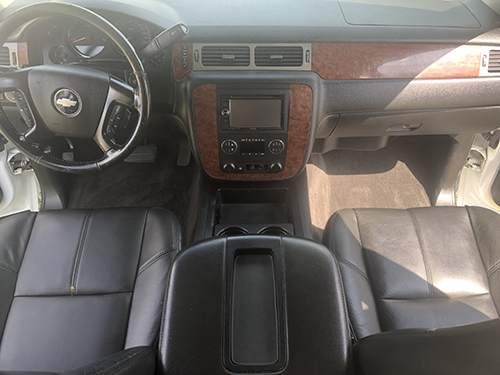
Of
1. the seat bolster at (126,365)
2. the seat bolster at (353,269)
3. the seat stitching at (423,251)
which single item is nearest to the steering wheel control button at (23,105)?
the seat bolster at (126,365)

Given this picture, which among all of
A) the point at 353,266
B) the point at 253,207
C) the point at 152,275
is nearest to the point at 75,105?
the point at 152,275

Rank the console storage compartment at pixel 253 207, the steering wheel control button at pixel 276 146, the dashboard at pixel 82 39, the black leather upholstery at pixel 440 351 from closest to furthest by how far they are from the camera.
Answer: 1. the black leather upholstery at pixel 440 351
2. the dashboard at pixel 82 39
3. the steering wheel control button at pixel 276 146
4. the console storage compartment at pixel 253 207

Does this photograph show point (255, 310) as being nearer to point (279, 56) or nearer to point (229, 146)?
point (229, 146)

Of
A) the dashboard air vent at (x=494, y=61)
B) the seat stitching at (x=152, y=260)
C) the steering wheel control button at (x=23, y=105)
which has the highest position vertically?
the dashboard air vent at (x=494, y=61)

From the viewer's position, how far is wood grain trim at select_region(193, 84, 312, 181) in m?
1.23

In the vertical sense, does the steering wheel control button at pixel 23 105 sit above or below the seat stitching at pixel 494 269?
above

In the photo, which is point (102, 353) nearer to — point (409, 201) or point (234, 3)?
point (234, 3)

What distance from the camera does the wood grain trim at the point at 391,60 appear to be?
3.92 ft

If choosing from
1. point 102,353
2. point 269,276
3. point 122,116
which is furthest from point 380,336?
point 122,116

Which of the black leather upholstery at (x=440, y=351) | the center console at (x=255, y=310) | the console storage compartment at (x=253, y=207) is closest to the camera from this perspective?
the black leather upholstery at (x=440, y=351)

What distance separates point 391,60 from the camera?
47.7 inches

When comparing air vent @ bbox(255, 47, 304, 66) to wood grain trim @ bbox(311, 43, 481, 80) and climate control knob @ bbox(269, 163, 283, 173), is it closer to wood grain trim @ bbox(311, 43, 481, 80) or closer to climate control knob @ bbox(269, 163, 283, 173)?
wood grain trim @ bbox(311, 43, 481, 80)

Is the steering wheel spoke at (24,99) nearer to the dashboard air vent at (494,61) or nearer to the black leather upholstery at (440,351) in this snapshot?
the black leather upholstery at (440,351)

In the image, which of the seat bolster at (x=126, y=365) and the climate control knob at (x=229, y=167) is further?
the climate control knob at (x=229, y=167)
